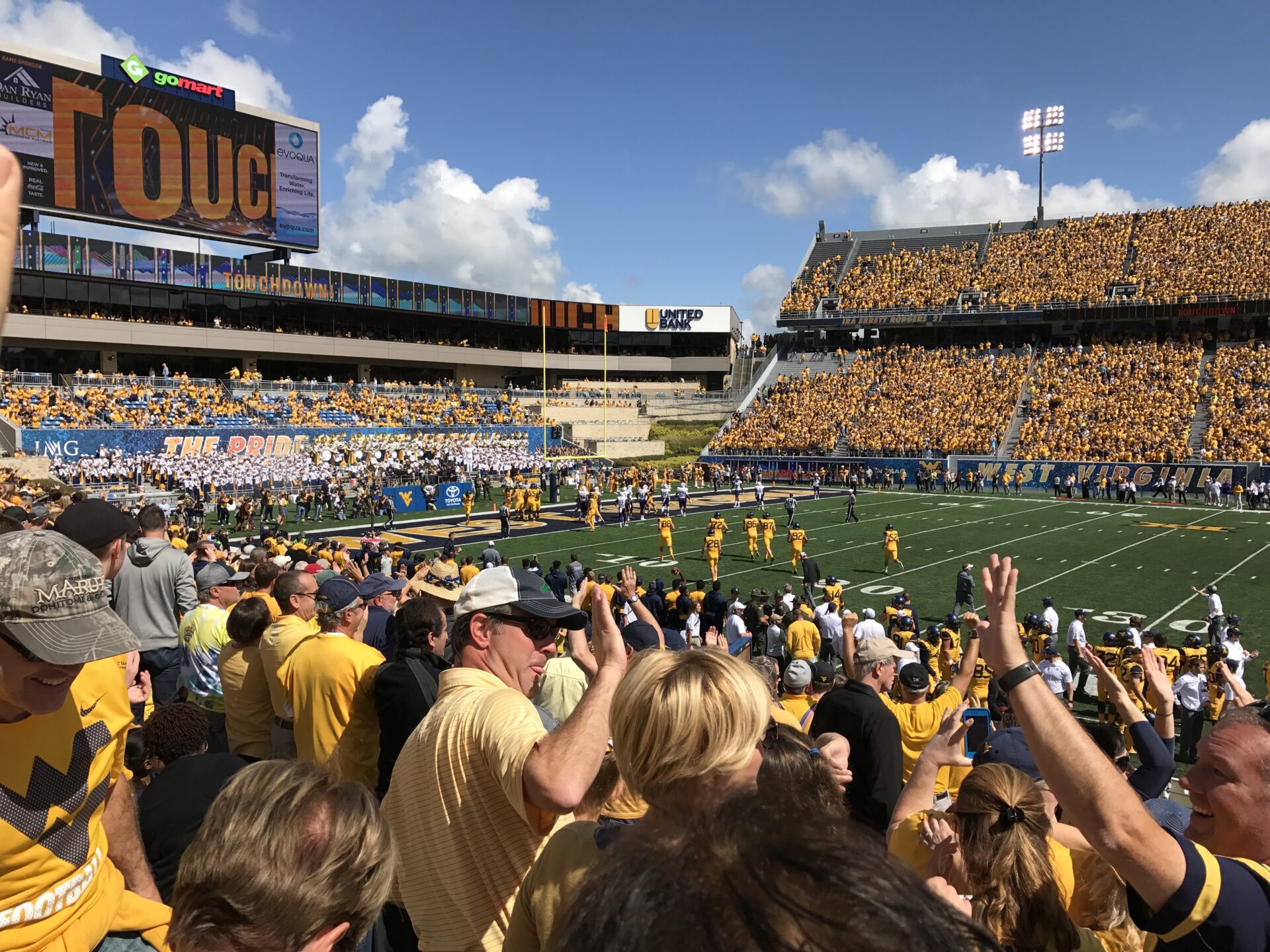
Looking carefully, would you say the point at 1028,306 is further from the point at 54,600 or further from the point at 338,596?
the point at 54,600

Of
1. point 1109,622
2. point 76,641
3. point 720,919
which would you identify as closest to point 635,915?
point 720,919

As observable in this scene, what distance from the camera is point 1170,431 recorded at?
39.2 meters

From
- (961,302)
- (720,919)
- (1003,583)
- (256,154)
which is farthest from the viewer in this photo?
(961,302)

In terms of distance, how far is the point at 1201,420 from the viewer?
131 ft

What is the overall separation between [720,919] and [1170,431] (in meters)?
45.7

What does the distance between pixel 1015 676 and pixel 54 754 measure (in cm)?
235

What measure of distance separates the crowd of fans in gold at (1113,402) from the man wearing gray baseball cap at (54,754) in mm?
42419

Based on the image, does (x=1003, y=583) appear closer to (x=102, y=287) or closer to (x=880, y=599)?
(x=880, y=599)

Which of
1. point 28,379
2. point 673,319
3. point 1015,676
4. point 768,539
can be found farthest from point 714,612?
point 673,319

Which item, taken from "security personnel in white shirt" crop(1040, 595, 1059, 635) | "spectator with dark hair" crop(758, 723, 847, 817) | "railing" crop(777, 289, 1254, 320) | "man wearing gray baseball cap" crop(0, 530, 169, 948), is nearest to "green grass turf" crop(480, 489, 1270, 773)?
"security personnel in white shirt" crop(1040, 595, 1059, 635)

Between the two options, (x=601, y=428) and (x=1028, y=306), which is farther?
(x=601, y=428)

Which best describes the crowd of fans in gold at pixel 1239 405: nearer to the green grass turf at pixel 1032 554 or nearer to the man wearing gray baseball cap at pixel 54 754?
the green grass turf at pixel 1032 554

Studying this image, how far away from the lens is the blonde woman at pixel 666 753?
1.90m

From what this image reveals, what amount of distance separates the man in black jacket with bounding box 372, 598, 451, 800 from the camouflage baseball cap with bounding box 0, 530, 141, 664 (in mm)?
1522
